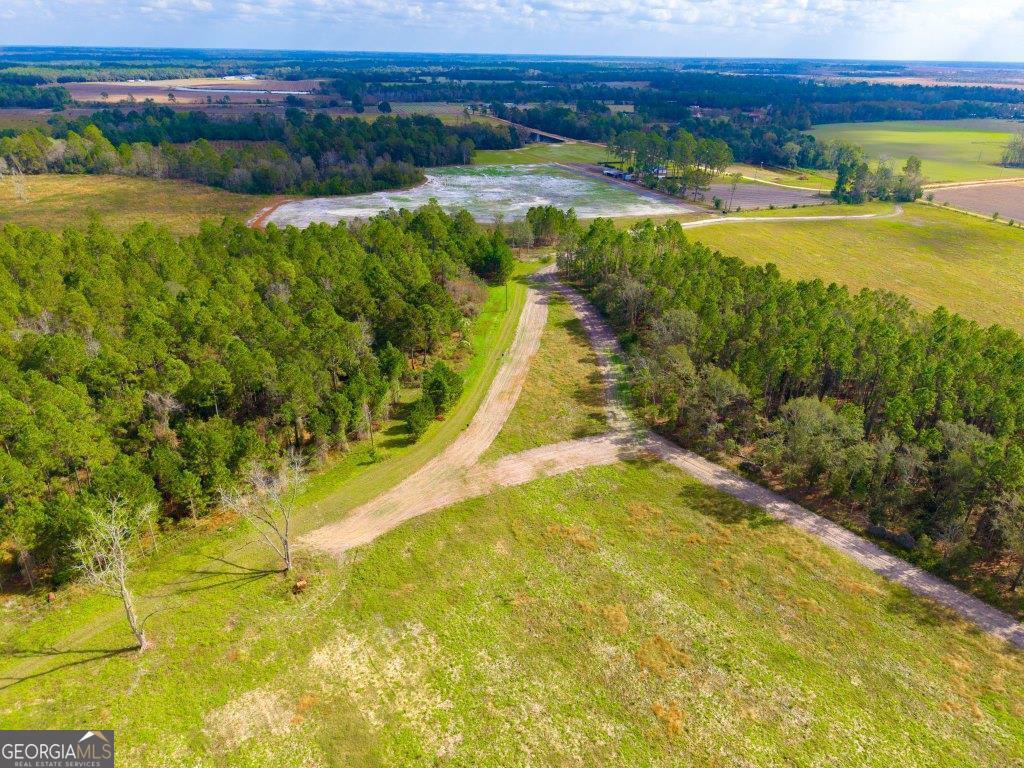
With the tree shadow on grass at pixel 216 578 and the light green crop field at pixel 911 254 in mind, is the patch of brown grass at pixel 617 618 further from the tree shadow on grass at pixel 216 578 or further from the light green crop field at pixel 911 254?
the light green crop field at pixel 911 254

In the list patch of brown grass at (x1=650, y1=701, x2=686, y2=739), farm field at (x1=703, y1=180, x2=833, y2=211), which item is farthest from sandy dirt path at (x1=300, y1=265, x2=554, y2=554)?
farm field at (x1=703, y1=180, x2=833, y2=211)

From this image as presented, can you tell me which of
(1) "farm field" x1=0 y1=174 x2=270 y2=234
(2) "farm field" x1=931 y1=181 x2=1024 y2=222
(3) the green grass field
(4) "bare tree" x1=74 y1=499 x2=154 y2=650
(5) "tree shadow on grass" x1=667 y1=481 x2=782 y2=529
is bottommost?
(5) "tree shadow on grass" x1=667 y1=481 x2=782 y2=529

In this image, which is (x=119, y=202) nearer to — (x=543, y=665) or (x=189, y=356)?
(x=189, y=356)

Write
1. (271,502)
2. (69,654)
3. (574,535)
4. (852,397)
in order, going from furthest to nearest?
(852,397), (271,502), (574,535), (69,654)

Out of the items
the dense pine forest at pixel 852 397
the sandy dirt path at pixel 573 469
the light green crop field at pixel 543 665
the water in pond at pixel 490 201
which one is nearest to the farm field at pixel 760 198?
the water in pond at pixel 490 201

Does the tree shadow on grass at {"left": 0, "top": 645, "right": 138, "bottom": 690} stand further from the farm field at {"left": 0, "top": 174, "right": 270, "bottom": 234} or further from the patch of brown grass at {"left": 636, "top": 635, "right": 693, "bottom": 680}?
the farm field at {"left": 0, "top": 174, "right": 270, "bottom": 234}

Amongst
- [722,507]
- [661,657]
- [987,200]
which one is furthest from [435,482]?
[987,200]
